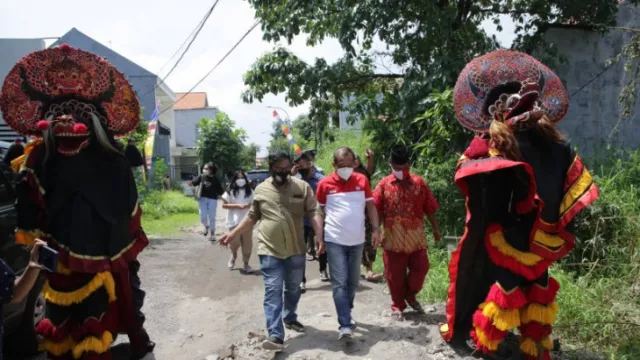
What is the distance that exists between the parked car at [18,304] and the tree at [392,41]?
5376 millimetres

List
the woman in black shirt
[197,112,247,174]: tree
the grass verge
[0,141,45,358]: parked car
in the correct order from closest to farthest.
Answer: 1. [0,141,45,358]: parked car
2. the woman in black shirt
3. the grass verge
4. [197,112,247,174]: tree

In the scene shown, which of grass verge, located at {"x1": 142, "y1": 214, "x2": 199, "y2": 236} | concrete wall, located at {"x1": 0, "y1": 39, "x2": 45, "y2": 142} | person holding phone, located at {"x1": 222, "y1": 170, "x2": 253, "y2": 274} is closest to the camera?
person holding phone, located at {"x1": 222, "y1": 170, "x2": 253, "y2": 274}

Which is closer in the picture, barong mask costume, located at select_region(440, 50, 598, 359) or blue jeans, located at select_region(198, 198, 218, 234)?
barong mask costume, located at select_region(440, 50, 598, 359)

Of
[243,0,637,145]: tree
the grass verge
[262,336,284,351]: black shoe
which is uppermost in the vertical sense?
[243,0,637,145]: tree

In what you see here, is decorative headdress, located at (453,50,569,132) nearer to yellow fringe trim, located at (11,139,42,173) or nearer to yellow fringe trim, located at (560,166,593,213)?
yellow fringe trim, located at (560,166,593,213)

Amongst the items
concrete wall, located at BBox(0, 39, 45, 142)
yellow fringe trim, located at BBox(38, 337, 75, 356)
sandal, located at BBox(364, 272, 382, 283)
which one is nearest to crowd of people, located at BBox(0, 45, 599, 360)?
yellow fringe trim, located at BBox(38, 337, 75, 356)

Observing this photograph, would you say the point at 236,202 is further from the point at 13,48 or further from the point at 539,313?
the point at 13,48

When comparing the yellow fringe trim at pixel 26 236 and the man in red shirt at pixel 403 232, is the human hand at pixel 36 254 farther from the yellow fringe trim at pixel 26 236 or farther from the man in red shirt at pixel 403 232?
the man in red shirt at pixel 403 232

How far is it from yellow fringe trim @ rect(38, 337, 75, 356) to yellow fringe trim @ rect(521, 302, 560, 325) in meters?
3.32

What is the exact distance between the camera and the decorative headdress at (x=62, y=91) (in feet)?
12.8

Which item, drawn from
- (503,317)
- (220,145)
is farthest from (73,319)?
(220,145)

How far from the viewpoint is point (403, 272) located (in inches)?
205

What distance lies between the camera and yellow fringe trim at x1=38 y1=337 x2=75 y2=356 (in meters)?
3.72

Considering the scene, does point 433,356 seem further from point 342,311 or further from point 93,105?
point 93,105
